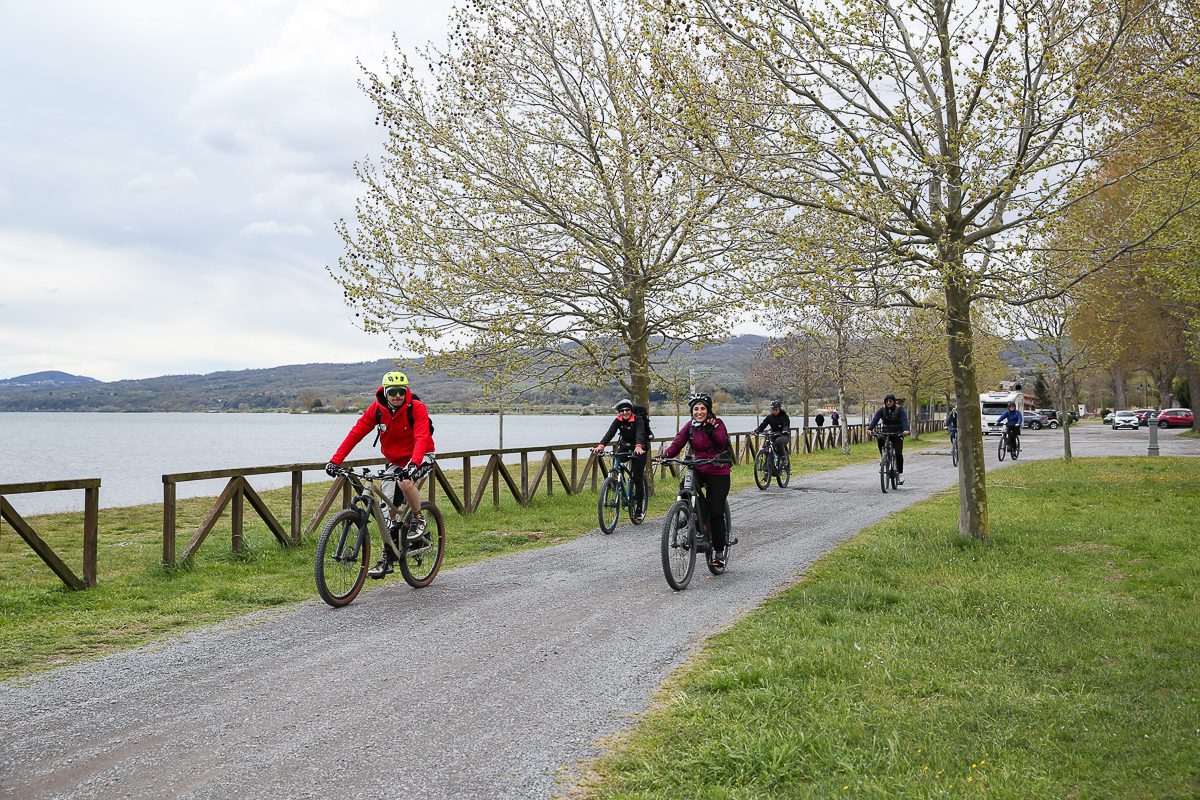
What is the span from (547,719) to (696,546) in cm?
423

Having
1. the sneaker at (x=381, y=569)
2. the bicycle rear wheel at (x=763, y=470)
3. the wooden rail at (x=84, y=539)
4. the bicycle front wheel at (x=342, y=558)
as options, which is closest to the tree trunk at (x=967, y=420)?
the sneaker at (x=381, y=569)

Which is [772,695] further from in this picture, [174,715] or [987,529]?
[987,529]

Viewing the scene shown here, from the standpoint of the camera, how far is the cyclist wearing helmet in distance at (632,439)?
13.8 metres

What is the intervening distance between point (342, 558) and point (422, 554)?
100 centimetres

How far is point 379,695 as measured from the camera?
512 centimetres

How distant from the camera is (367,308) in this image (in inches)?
614

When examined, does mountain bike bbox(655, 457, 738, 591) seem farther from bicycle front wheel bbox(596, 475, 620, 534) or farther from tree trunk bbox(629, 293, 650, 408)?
tree trunk bbox(629, 293, 650, 408)

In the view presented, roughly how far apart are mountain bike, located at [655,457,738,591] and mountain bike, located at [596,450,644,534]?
11.9 feet

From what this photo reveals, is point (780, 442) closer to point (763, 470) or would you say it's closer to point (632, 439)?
point (763, 470)

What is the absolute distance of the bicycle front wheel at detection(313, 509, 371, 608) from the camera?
761cm

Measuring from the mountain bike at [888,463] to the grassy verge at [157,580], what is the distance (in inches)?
205

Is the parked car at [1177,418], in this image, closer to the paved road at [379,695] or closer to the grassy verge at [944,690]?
the grassy verge at [944,690]

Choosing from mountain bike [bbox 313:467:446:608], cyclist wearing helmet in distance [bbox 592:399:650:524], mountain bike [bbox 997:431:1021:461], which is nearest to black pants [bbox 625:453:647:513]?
cyclist wearing helmet in distance [bbox 592:399:650:524]

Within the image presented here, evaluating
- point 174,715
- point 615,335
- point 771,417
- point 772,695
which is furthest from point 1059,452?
point 174,715
